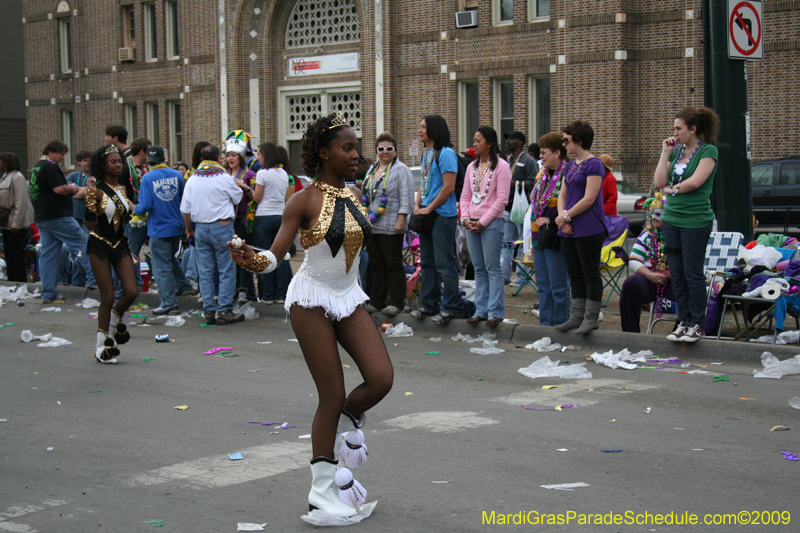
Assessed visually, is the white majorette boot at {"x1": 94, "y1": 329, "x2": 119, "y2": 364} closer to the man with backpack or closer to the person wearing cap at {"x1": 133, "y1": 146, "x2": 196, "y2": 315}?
the person wearing cap at {"x1": 133, "y1": 146, "x2": 196, "y2": 315}

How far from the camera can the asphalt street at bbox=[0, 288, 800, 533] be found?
4578 millimetres

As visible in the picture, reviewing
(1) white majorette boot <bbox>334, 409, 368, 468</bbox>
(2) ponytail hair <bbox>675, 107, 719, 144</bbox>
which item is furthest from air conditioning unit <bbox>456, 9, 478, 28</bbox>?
(1) white majorette boot <bbox>334, 409, 368, 468</bbox>

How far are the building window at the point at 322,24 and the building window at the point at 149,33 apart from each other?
7.05m

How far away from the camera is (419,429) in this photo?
6227mm

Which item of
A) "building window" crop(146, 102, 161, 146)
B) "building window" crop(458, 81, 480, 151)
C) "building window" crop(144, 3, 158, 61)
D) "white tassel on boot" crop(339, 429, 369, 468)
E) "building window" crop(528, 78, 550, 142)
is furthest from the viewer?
"building window" crop(146, 102, 161, 146)

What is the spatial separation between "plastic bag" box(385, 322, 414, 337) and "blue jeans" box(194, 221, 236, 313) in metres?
2.31

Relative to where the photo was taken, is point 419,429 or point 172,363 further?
point 172,363

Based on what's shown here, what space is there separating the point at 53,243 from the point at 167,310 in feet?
8.97

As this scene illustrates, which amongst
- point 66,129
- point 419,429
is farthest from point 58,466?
point 66,129

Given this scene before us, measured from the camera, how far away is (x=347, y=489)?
4.43 meters

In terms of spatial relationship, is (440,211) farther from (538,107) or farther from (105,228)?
(538,107)

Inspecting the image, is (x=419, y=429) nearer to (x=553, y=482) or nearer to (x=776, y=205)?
(x=553, y=482)

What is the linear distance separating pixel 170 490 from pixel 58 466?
971 mm

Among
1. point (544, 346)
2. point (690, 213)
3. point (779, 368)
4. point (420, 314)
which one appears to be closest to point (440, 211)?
point (420, 314)
